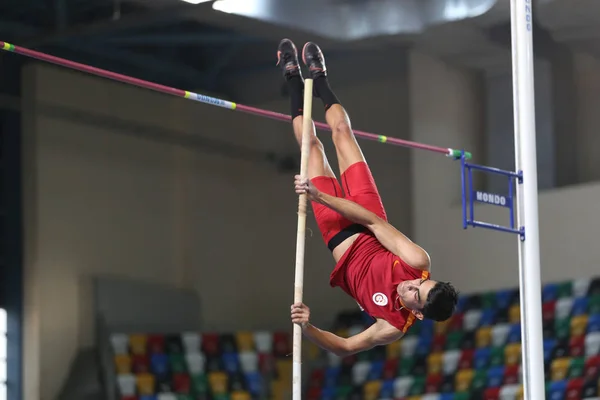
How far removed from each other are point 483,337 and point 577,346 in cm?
110

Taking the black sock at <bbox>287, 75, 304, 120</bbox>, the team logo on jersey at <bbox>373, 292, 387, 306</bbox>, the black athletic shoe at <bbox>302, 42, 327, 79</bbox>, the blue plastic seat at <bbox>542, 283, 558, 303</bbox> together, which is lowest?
the team logo on jersey at <bbox>373, 292, 387, 306</bbox>

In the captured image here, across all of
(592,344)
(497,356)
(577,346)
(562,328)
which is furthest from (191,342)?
(592,344)

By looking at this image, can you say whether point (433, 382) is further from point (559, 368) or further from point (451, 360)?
point (559, 368)

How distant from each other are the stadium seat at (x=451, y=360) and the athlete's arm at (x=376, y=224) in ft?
21.8

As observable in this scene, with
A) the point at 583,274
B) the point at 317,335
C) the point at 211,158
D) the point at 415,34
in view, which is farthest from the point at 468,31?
the point at 317,335

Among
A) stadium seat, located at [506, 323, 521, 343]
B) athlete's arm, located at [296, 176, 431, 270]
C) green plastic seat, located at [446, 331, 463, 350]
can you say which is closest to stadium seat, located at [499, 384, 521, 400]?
stadium seat, located at [506, 323, 521, 343]

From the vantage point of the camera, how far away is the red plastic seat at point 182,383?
11852mm

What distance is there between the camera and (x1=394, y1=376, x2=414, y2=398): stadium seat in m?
11.5

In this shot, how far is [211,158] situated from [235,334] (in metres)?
2.26

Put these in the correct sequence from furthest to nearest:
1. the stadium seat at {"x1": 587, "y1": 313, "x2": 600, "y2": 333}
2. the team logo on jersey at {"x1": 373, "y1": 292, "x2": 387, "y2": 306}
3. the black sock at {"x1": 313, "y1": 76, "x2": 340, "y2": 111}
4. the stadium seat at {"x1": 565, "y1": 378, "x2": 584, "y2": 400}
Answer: the stadium seat at {"x1": 587, "y1": 313, "x2": 600, "y2": 333}, the stadium seat at {"x1": 565, "y1": 378, "x2": 584, "y2": 400}, the black sock at {"x1": 313, "y1": 76, "x2": 340, "y2": 111}, the team logo on jersey at {"x1": 373, "y1": 292, "x2": 387, "y2": 306}

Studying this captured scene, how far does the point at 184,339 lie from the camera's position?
481 inches

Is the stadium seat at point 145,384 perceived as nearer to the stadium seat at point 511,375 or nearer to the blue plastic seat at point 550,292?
the stadium seat at point 511,375

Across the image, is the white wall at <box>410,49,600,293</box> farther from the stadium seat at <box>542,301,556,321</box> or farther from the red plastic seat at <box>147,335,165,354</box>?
the red plastic seat at <box>147,335,165,354</box>

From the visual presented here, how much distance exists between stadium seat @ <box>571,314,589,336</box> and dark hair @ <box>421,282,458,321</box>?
633 centimetres
